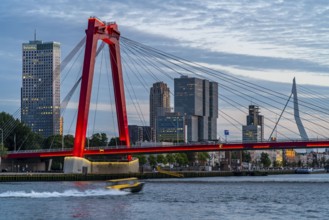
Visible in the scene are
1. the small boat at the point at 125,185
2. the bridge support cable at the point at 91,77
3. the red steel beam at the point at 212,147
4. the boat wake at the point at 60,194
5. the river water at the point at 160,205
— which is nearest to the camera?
the river water at the point at 160,205

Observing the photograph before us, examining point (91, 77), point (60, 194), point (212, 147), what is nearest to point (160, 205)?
point (60, 194)

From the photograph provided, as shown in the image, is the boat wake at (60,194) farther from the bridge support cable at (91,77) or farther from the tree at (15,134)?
the tree at (15,134)

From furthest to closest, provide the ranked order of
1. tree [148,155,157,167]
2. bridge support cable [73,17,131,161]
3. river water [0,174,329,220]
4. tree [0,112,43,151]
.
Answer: tree [148,155,157,167] → tree [0,112,43,151] → bridge support cable [73,17,131,161] → river water [0,174,329,220]

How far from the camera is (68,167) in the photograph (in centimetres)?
10550

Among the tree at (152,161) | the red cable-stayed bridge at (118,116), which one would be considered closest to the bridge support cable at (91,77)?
the red cable-stayed bridge at (118,116)

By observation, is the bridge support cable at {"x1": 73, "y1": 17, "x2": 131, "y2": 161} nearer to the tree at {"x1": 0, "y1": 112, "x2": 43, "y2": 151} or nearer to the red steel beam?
the red steel beam

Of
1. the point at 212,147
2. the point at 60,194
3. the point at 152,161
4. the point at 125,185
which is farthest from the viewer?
the point at 152,161

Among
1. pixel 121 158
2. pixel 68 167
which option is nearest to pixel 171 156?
pixel 121 158

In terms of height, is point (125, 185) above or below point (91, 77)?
below

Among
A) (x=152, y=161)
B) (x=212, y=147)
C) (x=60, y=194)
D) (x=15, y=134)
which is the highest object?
(x=15, y=134)

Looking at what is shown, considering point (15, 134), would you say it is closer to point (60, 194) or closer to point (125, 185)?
point (125, 185)

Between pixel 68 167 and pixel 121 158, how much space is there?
23.5 meters

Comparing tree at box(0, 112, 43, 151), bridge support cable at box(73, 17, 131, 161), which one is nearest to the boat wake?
bridge support cable at box(73, 17, 131, 161)

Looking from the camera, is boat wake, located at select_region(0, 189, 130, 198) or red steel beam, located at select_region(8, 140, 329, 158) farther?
red steel beam, located at select_region(8, 140, 329, 158)
